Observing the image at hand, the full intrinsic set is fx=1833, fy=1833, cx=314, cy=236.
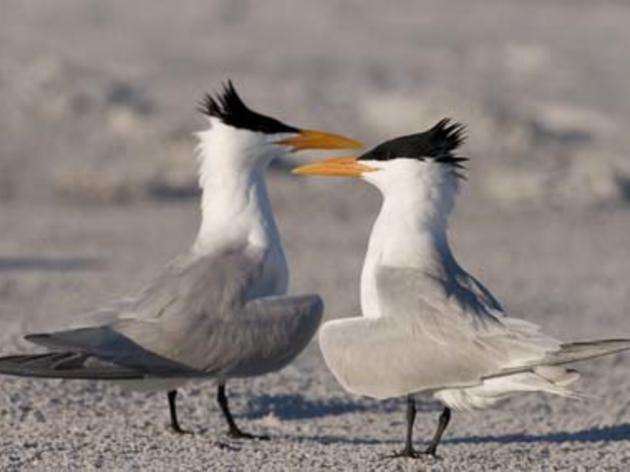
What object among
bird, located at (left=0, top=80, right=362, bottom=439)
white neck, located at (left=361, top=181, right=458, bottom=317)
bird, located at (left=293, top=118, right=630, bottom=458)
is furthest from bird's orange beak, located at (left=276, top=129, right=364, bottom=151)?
white neck, located at (left=361, top=181, right=458, bottom=317)

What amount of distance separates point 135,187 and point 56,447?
30.9 feet

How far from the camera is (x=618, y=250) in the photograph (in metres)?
13.9

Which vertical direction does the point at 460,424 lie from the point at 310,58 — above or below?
below

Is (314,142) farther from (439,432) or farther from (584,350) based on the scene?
(584,350)

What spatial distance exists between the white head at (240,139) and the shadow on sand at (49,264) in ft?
14.9

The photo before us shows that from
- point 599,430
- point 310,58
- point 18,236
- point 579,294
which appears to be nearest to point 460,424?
point 599,430

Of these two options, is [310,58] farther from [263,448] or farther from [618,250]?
[263,448]

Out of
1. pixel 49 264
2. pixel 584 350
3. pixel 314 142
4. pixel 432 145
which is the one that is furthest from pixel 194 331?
pixel 49 264

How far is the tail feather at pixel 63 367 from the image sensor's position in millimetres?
6266

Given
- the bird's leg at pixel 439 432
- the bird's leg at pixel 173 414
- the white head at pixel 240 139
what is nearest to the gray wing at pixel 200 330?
the bird's leg at pixel 173 414

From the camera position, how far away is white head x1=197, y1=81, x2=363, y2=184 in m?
7.39

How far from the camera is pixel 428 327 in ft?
20.1

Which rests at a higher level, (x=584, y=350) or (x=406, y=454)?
(x=584, y=350)

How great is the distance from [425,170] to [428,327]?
74cm
